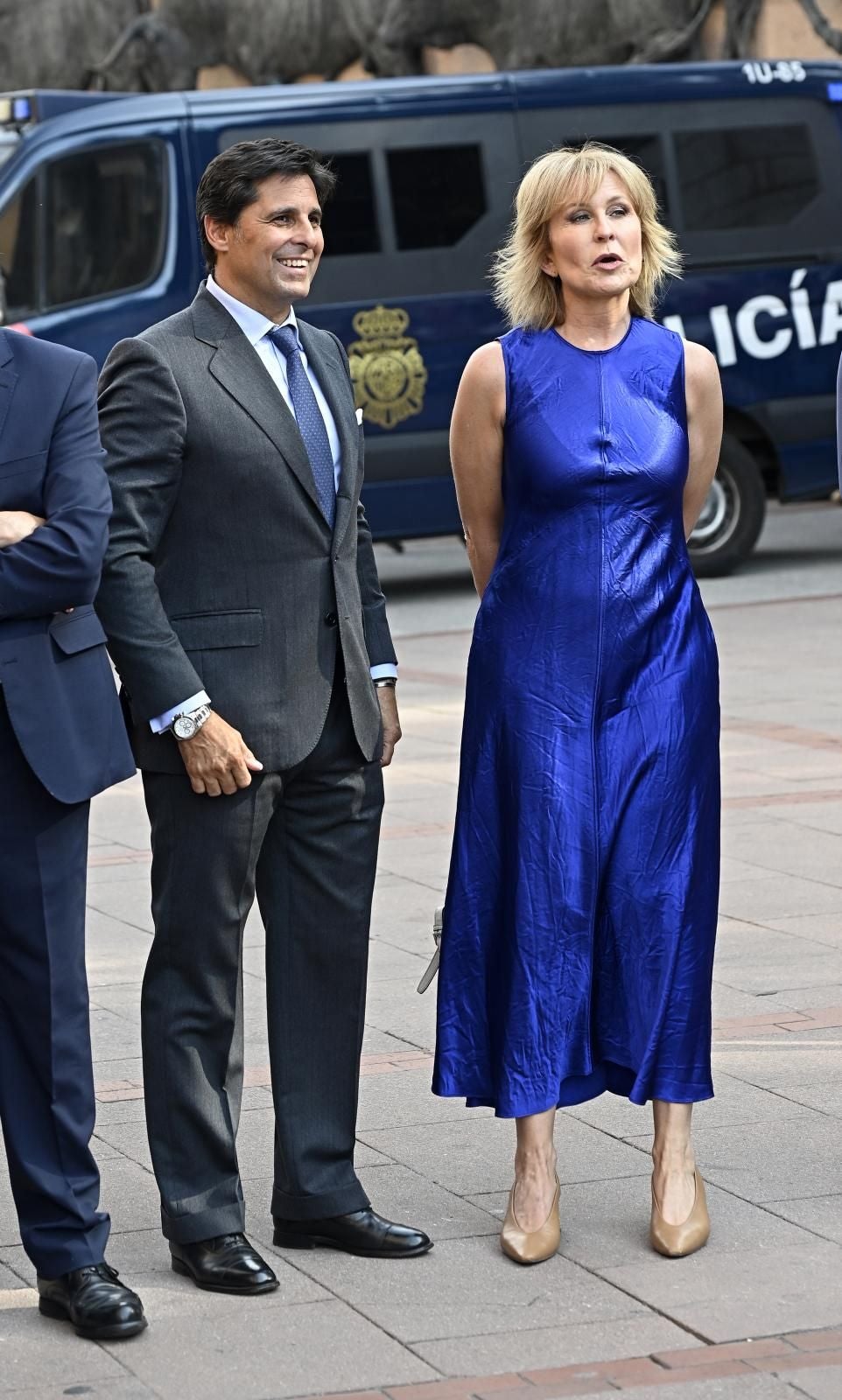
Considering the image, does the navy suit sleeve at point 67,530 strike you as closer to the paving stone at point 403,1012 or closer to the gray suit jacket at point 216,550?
the gray suit jacket at point 216,550

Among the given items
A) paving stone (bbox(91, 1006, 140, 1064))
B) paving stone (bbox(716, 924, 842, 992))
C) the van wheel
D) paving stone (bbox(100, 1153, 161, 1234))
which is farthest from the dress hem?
the van wheel

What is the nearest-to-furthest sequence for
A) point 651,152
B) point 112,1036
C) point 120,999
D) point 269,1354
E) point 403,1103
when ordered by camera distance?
point 269,1354 < point 403,1103 < point 112,1036 < point 120,999 < point 651,152

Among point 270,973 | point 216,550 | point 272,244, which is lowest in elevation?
point 270,973

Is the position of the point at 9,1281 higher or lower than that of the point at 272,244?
lower

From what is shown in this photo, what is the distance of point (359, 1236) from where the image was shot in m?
4.28

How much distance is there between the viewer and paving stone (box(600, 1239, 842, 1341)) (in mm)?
3875

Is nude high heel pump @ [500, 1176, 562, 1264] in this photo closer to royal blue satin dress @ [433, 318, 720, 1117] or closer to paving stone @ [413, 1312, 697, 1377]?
royal blue satin dress @ [433, 318, 720, 1117]

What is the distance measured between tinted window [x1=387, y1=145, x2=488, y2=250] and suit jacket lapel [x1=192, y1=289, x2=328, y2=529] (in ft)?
33.0

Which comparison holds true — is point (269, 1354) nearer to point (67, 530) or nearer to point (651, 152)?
point (67, 530)

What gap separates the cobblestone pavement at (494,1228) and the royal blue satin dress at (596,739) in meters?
0.31

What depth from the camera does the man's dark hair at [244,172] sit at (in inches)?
162

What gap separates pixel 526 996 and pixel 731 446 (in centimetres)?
1079

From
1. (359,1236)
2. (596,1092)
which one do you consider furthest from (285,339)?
(359,1236)

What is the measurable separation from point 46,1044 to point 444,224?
35.1 feet
